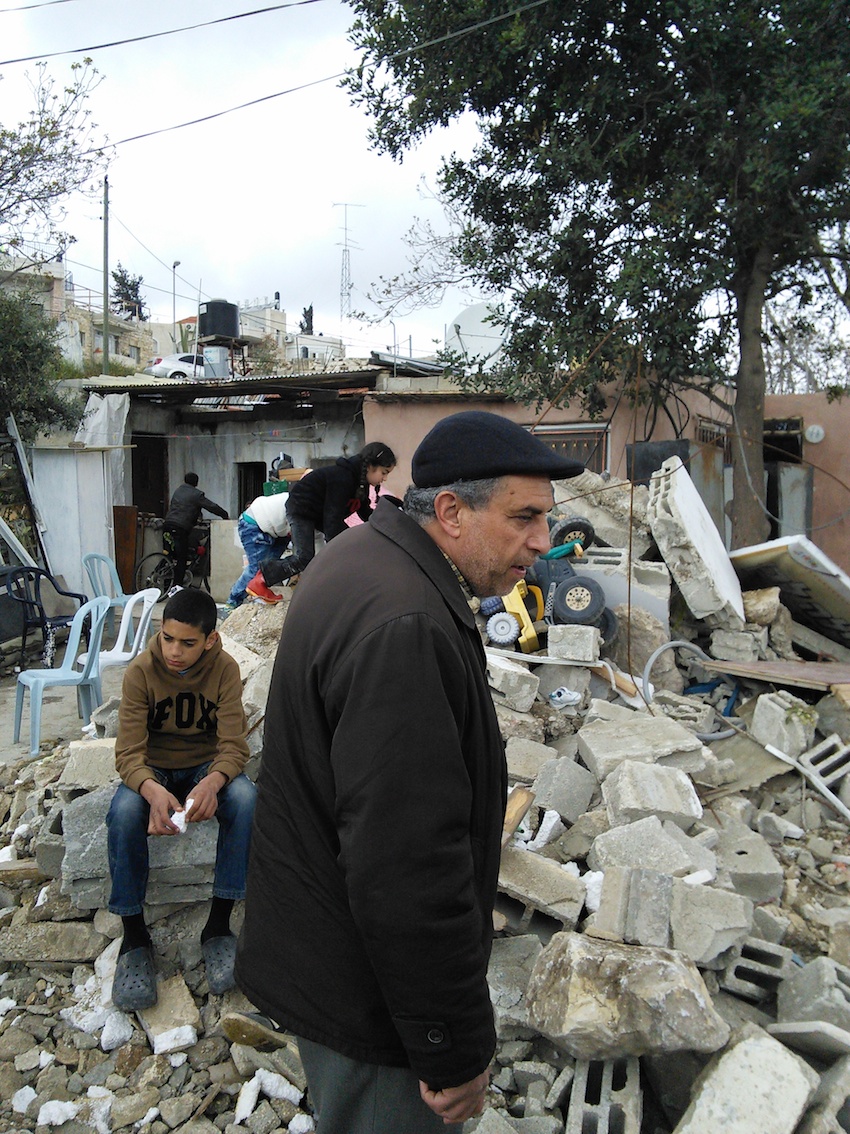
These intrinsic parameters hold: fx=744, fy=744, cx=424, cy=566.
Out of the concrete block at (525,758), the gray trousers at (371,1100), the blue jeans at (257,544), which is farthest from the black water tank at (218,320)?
the gray trousers at (371,1100)

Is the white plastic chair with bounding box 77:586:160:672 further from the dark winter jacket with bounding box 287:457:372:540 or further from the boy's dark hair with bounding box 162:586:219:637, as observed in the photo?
the boy's dark hair with bounding box 162:586:219:637

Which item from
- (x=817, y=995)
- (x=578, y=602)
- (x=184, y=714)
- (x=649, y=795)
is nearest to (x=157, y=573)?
(x=578, y=602)

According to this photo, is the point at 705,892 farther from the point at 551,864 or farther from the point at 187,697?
the point at 187,697

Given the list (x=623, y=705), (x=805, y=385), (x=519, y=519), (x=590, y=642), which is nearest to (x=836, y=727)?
(x=623, y=705)

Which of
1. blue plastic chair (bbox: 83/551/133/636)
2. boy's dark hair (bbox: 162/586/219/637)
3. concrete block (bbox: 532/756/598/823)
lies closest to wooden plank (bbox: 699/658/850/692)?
concrete block (bbox: 532/756/598/823)

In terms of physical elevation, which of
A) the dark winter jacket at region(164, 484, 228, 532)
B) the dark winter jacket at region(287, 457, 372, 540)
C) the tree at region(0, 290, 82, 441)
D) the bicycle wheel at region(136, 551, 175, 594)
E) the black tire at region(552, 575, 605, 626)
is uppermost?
the tree at region(0, 290, 82, 441)

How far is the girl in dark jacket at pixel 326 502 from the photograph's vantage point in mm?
5449

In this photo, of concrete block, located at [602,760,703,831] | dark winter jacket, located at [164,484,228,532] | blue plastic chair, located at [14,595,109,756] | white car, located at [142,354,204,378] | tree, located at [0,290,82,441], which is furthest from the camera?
white car, located at [142,354,204,378]

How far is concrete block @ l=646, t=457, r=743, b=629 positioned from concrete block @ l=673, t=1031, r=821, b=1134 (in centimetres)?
405

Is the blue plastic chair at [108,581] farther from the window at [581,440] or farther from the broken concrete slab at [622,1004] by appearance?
the window at [581,440]

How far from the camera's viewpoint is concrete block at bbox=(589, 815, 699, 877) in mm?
3066

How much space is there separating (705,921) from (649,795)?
0.89 metres

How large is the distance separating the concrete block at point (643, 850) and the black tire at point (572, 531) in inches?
139

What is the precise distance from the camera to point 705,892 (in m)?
2.68
